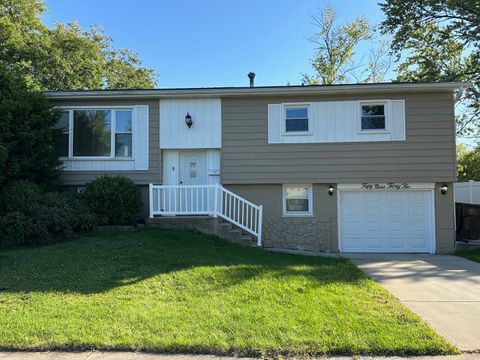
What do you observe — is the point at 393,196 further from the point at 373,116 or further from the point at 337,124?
the point at 337,124

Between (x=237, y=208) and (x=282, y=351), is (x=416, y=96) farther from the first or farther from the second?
(x=282, y=351)

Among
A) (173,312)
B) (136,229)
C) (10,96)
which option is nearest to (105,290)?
(173,312)

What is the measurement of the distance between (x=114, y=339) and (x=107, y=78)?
29.1 meters

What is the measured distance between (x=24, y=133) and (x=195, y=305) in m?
7.60

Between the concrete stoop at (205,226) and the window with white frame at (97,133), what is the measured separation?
270 cm

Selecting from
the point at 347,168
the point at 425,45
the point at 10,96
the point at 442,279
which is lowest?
the point at 442,279

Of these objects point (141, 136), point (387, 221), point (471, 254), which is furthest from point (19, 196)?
point (471, 254)

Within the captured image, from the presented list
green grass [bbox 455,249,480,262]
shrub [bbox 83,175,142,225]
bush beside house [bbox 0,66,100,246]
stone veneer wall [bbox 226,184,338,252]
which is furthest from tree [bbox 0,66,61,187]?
green grass [bbox 455,249,480,262]

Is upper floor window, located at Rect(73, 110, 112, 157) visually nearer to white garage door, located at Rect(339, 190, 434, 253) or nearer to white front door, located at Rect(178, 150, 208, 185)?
white front door, located at Rect(178, 150, 208, 185)

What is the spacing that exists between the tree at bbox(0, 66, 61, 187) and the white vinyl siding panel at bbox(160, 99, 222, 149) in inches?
123

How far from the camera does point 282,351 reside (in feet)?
14.1

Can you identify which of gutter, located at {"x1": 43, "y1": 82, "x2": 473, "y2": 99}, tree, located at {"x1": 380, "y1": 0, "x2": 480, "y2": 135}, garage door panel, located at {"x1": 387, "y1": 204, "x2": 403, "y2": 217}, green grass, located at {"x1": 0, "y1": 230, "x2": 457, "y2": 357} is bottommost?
green grass, located at {"x1": 0, "y1": 230, "x2": 457, "y2": 357}

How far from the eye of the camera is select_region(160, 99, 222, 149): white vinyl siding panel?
1262cm

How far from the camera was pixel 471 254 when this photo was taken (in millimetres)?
11500
